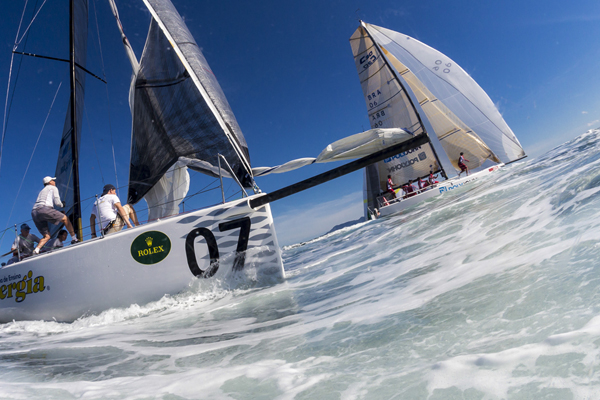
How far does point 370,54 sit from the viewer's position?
15.1 m

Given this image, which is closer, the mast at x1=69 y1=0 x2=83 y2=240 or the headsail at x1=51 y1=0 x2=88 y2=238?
the mast at x1=69 y1=0 x2=83 y2=240

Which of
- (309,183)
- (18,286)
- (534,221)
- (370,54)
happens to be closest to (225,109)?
(309,183)

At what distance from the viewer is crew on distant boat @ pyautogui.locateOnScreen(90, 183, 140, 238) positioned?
442cm

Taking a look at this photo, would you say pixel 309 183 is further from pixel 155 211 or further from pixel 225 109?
pixel 155 211

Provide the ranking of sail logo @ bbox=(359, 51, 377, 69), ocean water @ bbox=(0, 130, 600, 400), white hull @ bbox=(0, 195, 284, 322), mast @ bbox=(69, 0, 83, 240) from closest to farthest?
ocean water @ bbox=(0, 130, 600, 400)
white hull @ bbox=(0, 195, 284, 322)
mast @ bbox=(69, 0, 83, 240)
sail logo @ bbox=(359, 51, 377, 69)

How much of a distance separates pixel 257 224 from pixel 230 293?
92 centimetres

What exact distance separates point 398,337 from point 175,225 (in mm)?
3263

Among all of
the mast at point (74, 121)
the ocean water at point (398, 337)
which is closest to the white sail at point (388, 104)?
the ocean water at point (398, 337)

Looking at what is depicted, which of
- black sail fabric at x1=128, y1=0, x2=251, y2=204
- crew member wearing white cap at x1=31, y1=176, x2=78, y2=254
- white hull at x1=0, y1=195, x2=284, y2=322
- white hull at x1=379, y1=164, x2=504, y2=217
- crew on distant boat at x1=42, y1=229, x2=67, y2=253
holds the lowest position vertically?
white hull at x1=379, y1=164, x2=504, y2=217

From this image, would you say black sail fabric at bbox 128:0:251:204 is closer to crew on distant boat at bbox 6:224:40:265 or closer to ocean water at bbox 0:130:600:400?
crew on distant boat at bbox 6:224:40:265

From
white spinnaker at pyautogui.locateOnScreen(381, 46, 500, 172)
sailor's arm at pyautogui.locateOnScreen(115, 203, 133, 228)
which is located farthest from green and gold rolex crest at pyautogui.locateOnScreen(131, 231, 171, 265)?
white spinnaker at pyautogui.locateOnScreen(381, 46, 500, 172)

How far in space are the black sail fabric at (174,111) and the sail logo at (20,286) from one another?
1.85 metres

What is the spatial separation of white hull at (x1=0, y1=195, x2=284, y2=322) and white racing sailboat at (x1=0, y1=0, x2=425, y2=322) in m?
0.01

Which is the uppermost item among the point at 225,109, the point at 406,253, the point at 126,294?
the point at 225,109
